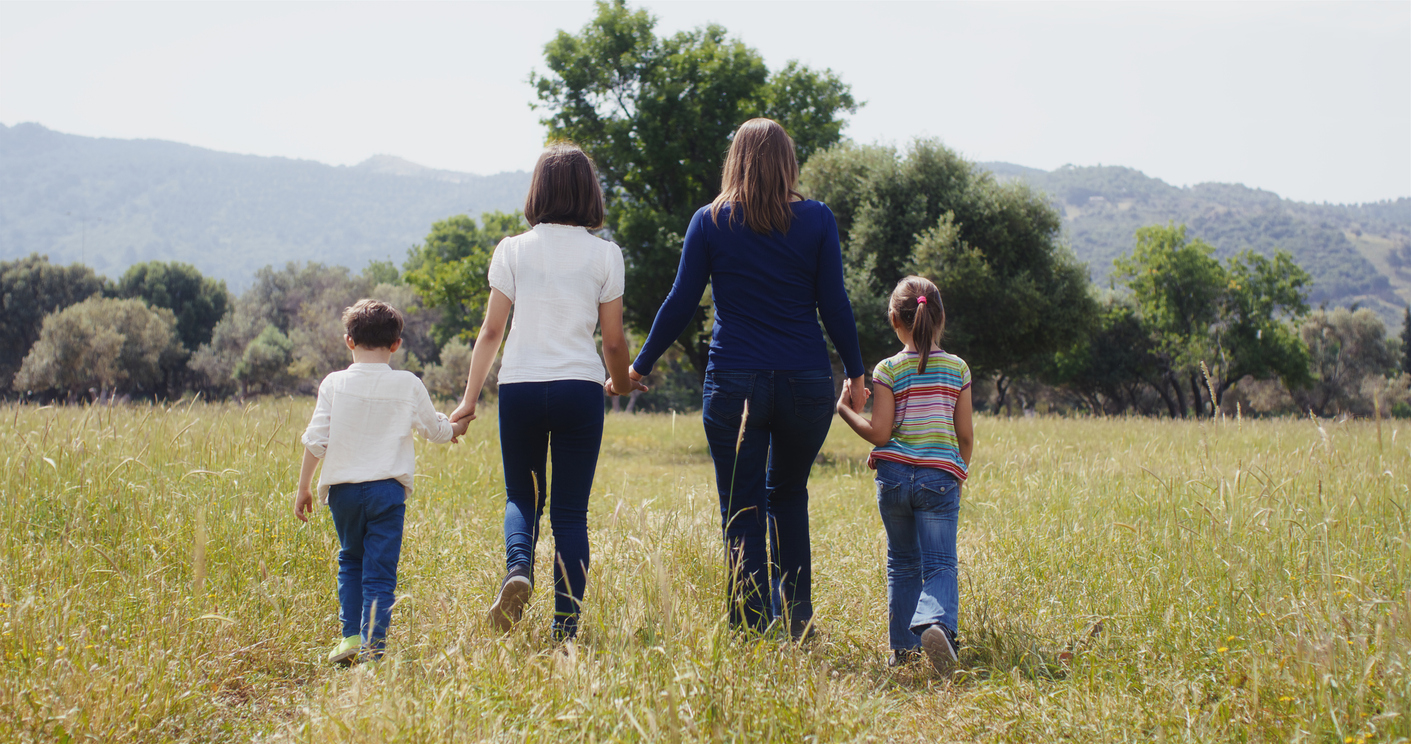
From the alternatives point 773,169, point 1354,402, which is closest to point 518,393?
point 773,169

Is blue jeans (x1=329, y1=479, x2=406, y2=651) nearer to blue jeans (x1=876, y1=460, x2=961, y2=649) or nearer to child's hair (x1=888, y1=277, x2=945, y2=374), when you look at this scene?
blue jeans (x1=876, y1=460, x2=961, y2=649)

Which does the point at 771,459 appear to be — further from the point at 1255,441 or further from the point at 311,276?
Answer: the point at 311,276

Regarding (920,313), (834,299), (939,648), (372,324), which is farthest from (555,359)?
(939,648)

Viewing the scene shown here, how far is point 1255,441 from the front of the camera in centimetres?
1093

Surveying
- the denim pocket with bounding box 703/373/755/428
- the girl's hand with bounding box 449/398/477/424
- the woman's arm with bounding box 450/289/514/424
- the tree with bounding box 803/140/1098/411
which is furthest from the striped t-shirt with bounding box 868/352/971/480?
the tree with bounding box 803/140/1098/411

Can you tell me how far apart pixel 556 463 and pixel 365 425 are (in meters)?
0.87

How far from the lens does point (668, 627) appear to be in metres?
2.17

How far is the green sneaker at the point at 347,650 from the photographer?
3.09 m

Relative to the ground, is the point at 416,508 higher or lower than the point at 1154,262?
lower

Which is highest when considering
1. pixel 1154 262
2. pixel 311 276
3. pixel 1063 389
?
pixel 1154 262

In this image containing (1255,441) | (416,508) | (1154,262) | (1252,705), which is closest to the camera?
(1252,705)

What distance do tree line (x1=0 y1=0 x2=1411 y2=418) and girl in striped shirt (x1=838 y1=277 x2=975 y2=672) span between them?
2.21m

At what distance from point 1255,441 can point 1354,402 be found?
49.7 meters

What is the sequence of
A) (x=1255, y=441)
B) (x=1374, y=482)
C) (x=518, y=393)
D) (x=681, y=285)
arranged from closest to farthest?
1. (x=518, y=393)
2. (x=681, y=285)
3. (x=1374, y=482)
4. (x=1255, y=441)
